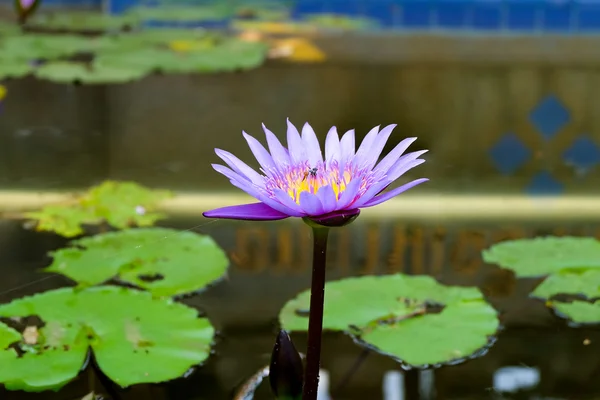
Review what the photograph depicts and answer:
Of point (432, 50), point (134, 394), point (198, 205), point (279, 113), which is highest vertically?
point (432, 50)

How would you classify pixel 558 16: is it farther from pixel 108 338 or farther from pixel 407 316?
pixel 108 338

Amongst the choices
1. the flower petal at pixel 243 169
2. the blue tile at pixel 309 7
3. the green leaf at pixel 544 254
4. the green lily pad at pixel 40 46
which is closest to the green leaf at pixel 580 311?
the green leaf at pixel 544 254

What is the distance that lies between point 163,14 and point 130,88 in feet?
6.66

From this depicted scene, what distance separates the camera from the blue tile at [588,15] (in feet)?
14.9

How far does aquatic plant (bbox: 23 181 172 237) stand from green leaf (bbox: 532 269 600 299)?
801 millimetres

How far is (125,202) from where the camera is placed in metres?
1.68

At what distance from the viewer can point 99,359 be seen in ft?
3.43

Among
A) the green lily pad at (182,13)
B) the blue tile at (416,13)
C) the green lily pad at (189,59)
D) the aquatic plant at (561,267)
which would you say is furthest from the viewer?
the blue tile at (416,13)

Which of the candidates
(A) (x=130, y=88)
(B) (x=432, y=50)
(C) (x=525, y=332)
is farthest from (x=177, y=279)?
(B) (x=432, y=50)

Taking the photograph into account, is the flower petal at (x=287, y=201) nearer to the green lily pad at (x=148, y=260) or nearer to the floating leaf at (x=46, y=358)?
the floating leaf at (x=46, y=358)

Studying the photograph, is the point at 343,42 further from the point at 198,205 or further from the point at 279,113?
the point at 198,205

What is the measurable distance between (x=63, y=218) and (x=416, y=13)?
389 cm

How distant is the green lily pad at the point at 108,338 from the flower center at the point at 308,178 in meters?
0.36

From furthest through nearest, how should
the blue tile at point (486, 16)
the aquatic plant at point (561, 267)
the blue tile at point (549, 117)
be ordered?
1. the blue tile at point (486, 16)
2. the blue tile at point (549, 117)
3. the aquatic plant at point (561, 267)
